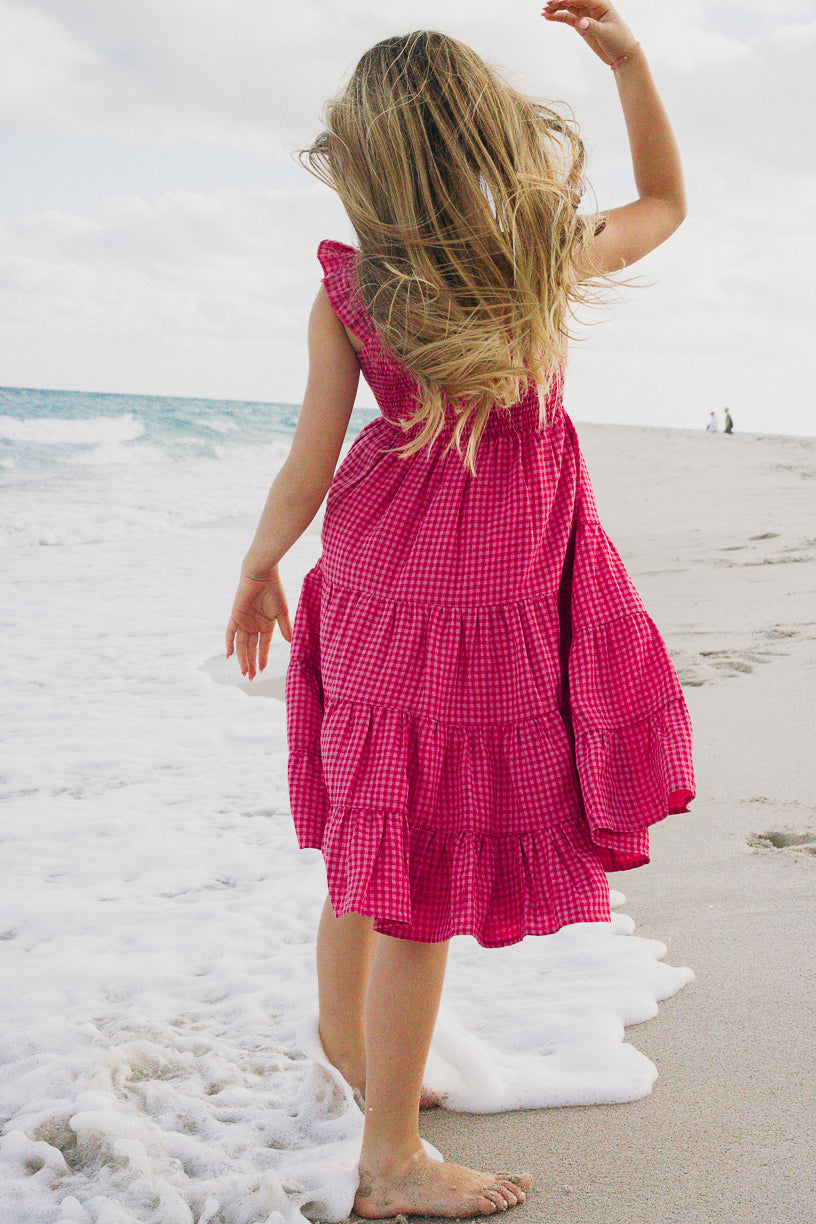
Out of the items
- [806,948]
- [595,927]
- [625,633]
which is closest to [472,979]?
[595,927]

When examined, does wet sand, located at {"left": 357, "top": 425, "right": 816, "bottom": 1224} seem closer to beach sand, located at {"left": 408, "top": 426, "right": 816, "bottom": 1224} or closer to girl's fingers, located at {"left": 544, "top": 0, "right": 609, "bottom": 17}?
beach sand, located at {"left": 408, "top": 426, "right": 816, "bottom": 1224}

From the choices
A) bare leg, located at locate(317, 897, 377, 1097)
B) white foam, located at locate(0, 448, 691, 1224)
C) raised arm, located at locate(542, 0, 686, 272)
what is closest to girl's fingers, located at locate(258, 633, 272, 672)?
bare leg, located at locate(317, 897, 377, 1097)

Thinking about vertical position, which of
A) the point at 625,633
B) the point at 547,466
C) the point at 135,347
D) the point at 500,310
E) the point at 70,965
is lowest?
the point at 70,965

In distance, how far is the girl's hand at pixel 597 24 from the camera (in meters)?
1.61

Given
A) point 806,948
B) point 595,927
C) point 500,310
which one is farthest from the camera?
point 595,927

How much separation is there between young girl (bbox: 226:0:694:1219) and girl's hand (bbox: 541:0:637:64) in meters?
0.30

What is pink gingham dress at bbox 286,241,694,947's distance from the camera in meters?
1.37

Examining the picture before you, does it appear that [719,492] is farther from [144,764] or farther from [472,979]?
[472,979]

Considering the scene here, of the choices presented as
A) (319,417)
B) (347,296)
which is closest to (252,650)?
(319,417)

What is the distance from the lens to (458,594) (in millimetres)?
1420

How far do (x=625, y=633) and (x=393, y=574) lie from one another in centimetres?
36

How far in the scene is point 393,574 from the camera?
1.45m

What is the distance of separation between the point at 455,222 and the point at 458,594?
1.75 feet

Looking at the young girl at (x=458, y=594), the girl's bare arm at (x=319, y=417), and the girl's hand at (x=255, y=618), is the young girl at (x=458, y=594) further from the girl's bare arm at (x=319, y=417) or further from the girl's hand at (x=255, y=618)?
the girl's hand at (x=255, y=618)
